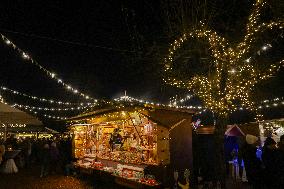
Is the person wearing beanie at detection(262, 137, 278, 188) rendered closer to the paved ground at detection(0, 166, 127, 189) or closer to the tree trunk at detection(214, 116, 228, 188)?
the tree trunk at detection(214, 116, 228, 188)

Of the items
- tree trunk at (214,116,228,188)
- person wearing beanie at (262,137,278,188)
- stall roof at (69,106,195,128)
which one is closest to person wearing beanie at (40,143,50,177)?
stall roof at (69,106,195,128)

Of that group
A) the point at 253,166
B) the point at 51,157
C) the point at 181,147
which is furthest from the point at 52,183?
the point at 253,166

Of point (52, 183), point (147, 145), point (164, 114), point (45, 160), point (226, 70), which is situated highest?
point (226, 70)

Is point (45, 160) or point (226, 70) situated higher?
point (226, 70)

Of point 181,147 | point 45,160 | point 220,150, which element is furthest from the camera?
point 45,160

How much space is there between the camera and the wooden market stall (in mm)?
11242

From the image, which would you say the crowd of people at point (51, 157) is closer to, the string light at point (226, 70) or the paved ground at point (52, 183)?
the paved ground at point (52, 183)

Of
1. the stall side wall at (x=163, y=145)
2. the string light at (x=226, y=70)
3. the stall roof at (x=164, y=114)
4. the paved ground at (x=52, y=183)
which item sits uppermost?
the string light at (x=226, y=70)

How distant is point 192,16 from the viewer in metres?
12.0

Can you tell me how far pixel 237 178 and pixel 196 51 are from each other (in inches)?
215

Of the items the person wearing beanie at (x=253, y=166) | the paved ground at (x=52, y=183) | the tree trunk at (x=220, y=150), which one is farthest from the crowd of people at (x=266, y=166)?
the paved ground at (x=52, y=183)

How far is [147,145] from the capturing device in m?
11.9

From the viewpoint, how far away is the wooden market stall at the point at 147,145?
36.9 feet

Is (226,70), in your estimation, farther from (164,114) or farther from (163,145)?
(163,145)
